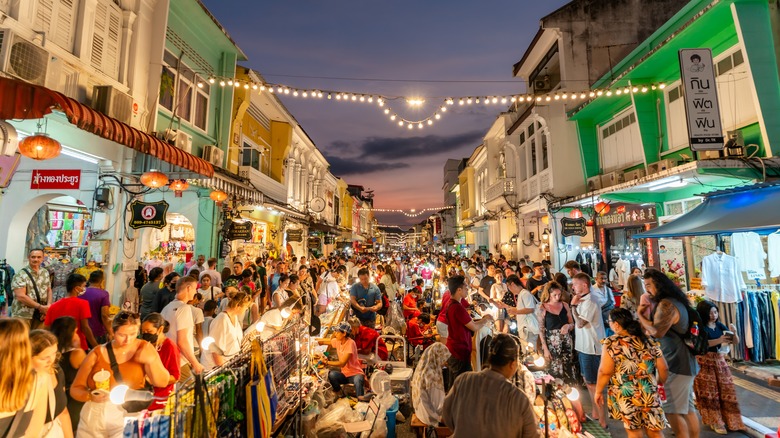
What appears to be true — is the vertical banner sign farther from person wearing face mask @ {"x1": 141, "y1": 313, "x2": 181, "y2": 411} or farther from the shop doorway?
the shop doorway

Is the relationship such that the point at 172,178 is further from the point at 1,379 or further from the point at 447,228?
the point at 447,228

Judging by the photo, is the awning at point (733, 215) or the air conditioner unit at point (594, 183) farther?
the air conditioner unit at point (594, 183)

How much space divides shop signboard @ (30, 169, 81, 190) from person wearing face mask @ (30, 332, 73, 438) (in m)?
7.33

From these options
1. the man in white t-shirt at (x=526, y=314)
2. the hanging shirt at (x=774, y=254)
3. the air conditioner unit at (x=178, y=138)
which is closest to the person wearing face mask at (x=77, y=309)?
the air conditioner unit at (x=178, y=138)

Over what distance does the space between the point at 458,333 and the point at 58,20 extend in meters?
9.64

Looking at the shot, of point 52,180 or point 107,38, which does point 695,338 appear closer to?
point 107,38

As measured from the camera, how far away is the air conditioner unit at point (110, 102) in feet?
24.8

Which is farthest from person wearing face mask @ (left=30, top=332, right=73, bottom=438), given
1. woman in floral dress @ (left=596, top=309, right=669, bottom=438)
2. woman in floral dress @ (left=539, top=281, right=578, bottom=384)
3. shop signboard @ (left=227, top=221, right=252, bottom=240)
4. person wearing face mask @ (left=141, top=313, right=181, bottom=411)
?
shop signboard @ (left=227, top=221, right=252, bottom=240)

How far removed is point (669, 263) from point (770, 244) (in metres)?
3.43

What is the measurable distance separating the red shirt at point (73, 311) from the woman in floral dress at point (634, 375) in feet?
23.4

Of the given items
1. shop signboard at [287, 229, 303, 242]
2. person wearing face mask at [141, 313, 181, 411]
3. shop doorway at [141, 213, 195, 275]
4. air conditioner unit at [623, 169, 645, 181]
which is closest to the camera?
person wearing face mask at [141, 313, 181, 411]

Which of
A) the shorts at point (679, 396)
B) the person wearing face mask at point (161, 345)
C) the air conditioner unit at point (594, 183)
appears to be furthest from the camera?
the air conditioner unit at point (594, 183)

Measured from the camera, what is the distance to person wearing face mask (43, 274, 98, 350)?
16.9 feet

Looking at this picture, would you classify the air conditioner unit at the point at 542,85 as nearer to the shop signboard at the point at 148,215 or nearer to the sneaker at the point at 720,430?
the sneaker at the point at 720,430
